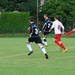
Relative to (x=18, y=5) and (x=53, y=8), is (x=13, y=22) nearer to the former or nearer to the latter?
(x=53, y=8)

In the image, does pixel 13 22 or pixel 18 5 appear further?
pixel 18 5

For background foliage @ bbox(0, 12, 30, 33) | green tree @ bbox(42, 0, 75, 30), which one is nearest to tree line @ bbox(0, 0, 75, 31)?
green tree @ bbox(42, 0, 75, 30)

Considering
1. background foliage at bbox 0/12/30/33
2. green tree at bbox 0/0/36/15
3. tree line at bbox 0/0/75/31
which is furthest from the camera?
green tree at bbox 0/0/36/15

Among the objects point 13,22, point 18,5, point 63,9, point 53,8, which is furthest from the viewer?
point 18,5

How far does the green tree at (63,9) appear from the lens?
59.3 metres

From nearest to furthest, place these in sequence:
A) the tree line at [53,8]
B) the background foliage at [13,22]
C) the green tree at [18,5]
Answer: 1. the background foliage at [13,22]
2. the tree line at [53,8]
3. the green tree at [18,5]

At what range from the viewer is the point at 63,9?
197 feet

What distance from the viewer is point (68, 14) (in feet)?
200

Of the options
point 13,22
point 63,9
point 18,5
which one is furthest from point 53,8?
point 13,22

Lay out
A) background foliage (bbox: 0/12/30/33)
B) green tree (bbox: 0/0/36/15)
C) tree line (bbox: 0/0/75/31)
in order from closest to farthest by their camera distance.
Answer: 1. background foliage (bbox: 0/12/30/33)
2. tree line (bbox: 0/0/75/31)
3. green tree (bbox: 0/0/36/15)

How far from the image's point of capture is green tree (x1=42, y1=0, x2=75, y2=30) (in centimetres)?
5931

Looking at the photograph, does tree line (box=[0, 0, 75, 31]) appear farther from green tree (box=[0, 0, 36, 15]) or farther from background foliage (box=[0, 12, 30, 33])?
background foliage (box=[0, 12, 30, 33])

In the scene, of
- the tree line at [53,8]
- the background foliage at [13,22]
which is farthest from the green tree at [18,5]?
the background foliage at [13,22]

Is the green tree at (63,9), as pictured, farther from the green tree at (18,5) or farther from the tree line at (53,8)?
the green tree at (18,5)
